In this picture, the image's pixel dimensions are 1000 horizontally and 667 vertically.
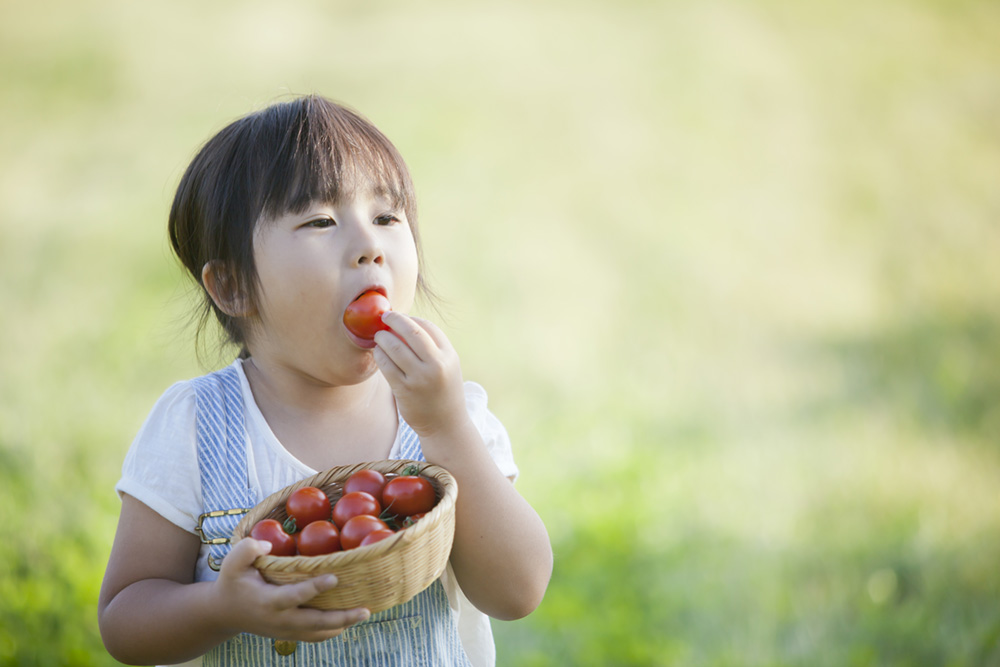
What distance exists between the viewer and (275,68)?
4844 millimetres

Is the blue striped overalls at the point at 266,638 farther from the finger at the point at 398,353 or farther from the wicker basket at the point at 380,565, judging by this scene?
the finger at the point at 398,353

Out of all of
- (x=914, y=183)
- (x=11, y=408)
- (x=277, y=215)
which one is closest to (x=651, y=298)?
(x=914, y=183)

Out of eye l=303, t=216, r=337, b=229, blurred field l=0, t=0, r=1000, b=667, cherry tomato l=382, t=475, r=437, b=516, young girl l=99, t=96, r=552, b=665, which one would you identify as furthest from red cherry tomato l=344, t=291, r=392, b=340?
blurred field l=0, t=0, r=1000, b=667

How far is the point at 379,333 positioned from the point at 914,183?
14.2 feet

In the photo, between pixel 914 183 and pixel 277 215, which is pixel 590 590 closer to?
pixel 277 215

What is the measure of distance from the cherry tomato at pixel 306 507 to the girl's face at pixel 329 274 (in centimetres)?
25

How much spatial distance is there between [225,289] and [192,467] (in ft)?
1.06

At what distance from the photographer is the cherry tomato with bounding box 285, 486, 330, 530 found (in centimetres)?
123

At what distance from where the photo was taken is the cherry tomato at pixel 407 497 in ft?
4.02

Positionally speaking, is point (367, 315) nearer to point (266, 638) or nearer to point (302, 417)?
point (302, 417)

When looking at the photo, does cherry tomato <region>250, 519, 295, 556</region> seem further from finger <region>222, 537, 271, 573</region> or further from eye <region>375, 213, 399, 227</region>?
eye <region>375, 213, 399, 227</region>

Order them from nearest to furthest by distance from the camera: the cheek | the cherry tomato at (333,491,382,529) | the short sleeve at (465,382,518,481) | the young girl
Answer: the cherry tomato at (333,491,382,529) < the young girl < the cheek < the short sleeve at (465,382,518,481)

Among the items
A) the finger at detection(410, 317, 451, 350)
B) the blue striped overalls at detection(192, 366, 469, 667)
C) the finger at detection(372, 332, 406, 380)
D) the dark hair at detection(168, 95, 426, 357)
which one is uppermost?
the dark hair at detection(168, 95, 426, 357)

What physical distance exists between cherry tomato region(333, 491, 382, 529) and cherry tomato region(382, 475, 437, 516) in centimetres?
2
